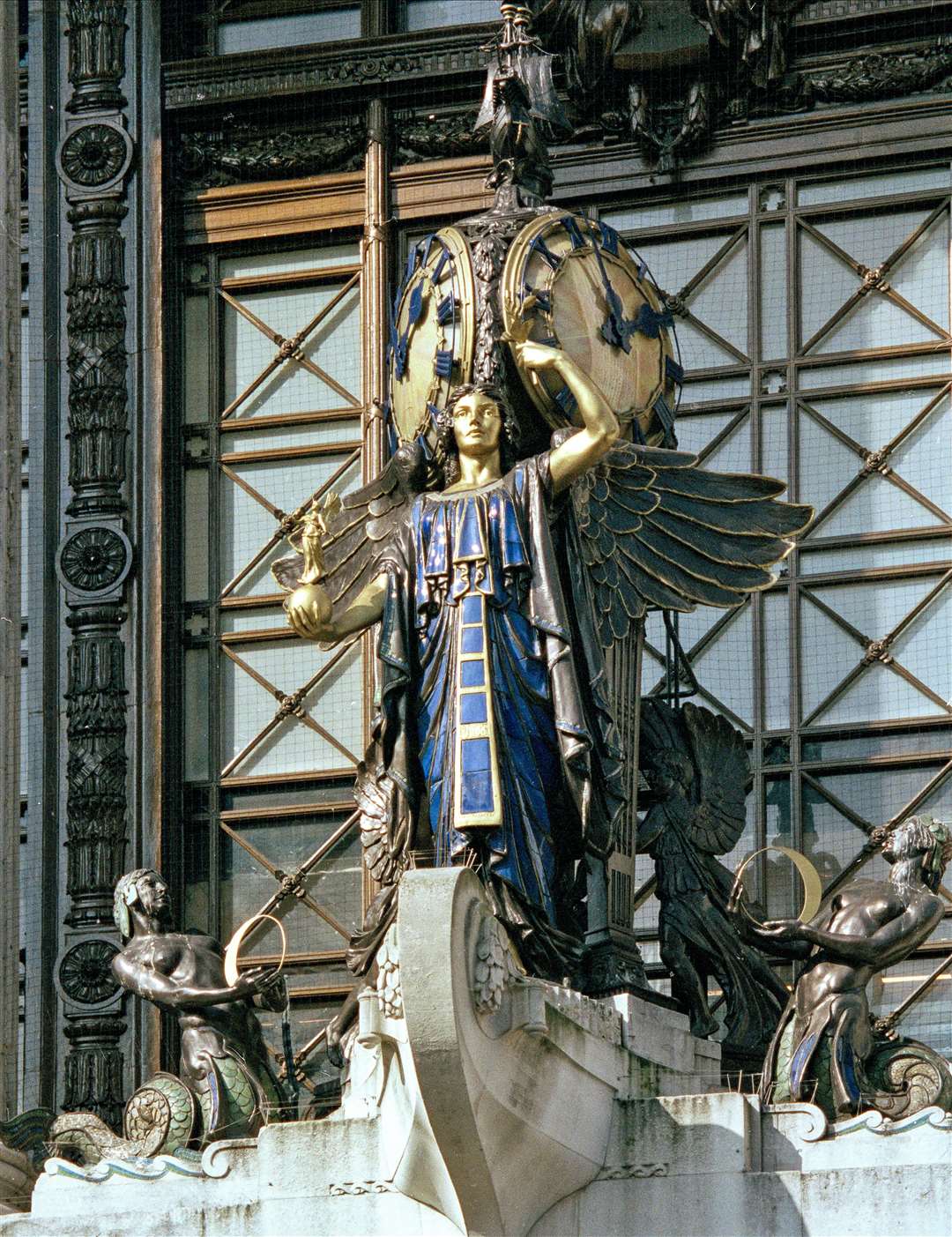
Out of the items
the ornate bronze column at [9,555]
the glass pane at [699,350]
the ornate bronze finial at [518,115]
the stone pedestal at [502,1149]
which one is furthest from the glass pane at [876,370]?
the stone pedestal at [502,1149]

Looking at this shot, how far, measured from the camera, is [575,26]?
2041cm

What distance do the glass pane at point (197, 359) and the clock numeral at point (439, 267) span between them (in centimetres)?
322

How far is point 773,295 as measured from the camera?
792 inches

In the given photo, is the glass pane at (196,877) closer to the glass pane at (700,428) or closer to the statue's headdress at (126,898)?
the statue's headdress at (126,898)

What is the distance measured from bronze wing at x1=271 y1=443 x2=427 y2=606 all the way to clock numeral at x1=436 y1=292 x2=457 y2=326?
625mm

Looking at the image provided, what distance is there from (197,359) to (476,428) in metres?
4.12

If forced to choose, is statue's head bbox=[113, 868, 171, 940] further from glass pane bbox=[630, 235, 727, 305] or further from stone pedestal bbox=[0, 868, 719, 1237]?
glass pane bbox=[630, 235, 727, 305]

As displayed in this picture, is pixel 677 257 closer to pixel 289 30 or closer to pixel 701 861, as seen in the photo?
pixel 289 30

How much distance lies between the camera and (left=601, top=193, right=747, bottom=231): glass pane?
66.8ft

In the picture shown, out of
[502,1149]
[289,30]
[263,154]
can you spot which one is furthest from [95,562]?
[502,1149]

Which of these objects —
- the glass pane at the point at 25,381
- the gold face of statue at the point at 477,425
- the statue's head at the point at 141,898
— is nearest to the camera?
the gold face of statue at the point at 477,425

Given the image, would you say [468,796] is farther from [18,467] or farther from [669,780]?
[18,467]

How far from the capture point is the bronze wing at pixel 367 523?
57.6 ft

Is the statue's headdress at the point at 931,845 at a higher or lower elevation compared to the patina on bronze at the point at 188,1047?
higher
